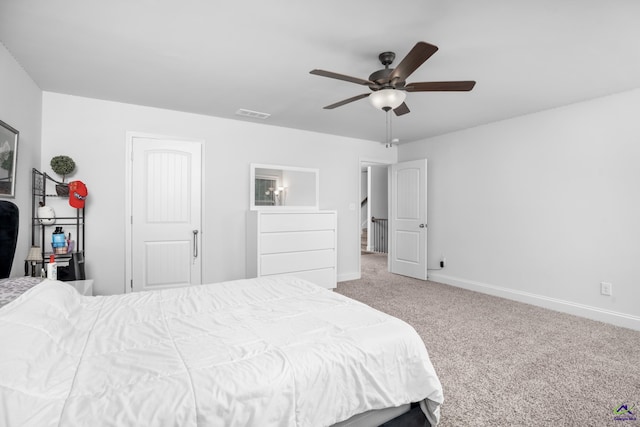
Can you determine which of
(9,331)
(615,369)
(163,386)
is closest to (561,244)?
(615,369)

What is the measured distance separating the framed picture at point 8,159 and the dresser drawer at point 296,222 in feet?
7.83

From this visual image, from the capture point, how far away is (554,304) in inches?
150

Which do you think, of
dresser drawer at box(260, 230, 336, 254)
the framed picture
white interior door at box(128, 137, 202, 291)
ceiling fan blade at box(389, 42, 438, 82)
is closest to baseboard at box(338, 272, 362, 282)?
dresser drawer at box(260, 230, 336, 254)

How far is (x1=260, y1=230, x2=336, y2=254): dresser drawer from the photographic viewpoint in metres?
4.20

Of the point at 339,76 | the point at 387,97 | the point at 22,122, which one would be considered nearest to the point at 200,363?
the point at 339,76

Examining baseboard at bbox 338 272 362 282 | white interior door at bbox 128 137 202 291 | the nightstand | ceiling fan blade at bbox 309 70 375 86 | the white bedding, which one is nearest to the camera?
the white bedding

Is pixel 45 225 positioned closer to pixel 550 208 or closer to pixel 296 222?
pixel 296 222

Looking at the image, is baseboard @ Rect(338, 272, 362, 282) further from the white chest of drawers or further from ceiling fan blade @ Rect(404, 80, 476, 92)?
ceiling fan blade @ Rect(404, 80, 476, 92)

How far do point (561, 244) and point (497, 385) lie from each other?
2480mm

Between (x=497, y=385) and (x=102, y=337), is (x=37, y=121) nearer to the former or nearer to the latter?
(x=102, y=337)

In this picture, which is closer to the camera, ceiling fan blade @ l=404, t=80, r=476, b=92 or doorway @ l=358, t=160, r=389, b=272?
ceiling fan blade @ l=404, t=80, r=476, b=92

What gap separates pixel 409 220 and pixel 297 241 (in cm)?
220

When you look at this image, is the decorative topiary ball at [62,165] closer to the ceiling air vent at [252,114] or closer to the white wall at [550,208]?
the ceiling air vent at [252,114]

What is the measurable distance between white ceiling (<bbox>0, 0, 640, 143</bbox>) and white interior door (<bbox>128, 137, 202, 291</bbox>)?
0.62m
